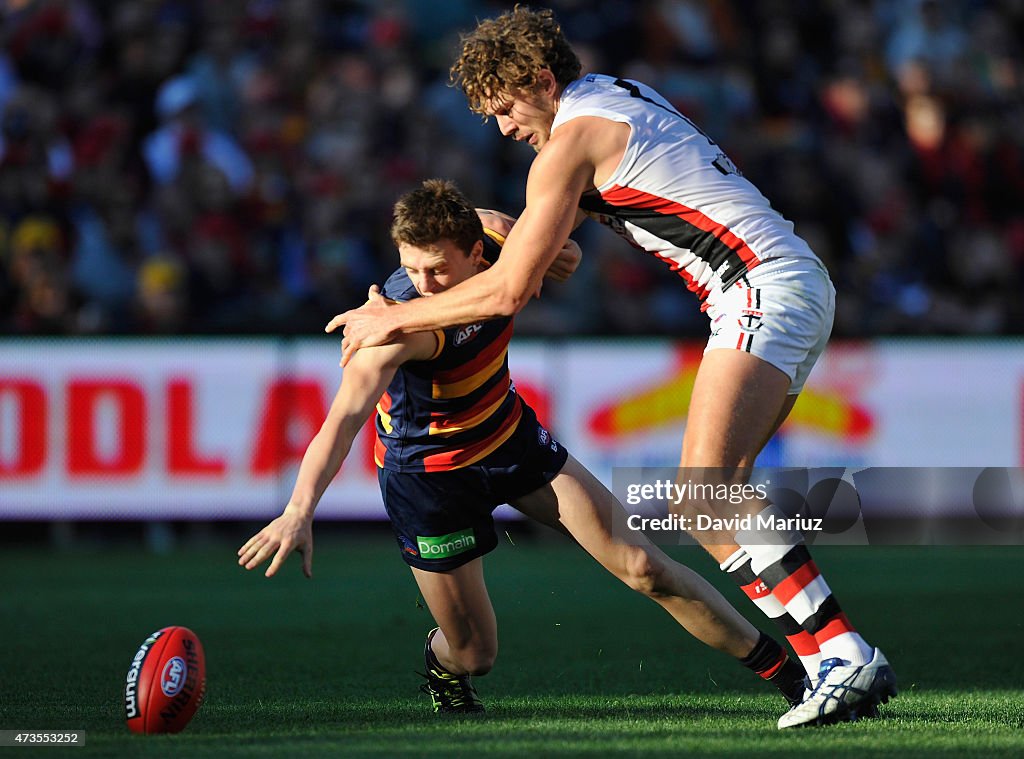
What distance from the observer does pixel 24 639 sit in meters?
7.33

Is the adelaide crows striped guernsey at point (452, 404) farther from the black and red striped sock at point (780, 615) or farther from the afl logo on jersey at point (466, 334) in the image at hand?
the black and red striped sock at point (780, 615)

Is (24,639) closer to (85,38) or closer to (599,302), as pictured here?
(599,302)

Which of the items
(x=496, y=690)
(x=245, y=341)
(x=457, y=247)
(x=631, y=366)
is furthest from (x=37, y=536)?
(x=457, y=247)

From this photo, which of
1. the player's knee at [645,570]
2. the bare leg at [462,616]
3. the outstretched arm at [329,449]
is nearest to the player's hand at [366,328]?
the outstretched arm at [329,449]

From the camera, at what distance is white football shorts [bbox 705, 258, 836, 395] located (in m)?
4.88

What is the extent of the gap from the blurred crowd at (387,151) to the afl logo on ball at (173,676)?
264 inches

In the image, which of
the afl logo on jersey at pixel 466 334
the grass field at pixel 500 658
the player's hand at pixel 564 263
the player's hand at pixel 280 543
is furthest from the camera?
the player's hand at pixel 564 263

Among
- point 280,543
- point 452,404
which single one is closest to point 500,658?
point 452,404

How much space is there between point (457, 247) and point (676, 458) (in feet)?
20.7

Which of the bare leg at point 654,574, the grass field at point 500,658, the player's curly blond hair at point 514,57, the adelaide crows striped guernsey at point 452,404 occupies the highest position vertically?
the player's curly blond hair at point 514,57

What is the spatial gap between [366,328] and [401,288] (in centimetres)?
73

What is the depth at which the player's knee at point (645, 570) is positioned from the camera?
526 centimetres

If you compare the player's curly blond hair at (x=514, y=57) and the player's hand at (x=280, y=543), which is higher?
the player's curly blond hair at (x=514, y=57)

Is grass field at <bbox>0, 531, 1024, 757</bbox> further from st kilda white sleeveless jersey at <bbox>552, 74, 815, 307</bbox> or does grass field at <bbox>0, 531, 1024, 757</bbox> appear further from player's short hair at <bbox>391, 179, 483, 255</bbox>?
player's short hair at <bbox>391, 179, 483, 255</bbox>
